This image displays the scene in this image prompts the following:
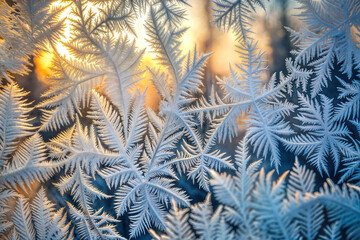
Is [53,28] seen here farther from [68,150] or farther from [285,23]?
[285,23]

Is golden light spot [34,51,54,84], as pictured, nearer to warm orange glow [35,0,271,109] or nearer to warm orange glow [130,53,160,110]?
warm orange glow [35,0,271,109]

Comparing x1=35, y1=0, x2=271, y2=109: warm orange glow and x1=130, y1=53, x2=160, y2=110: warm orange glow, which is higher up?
x1=35, y1=0, x2=271, y2=109: warm orange glow

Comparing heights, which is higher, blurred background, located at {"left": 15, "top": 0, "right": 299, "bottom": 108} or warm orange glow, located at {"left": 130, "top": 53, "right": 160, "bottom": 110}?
blurred background, located at {"left": 15, "top": 0, "right": 299, "bottom": 108}

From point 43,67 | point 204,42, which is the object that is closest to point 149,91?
point 204,42

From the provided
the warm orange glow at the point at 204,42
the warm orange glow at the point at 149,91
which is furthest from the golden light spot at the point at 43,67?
the warm orange glow at the point at 149,91

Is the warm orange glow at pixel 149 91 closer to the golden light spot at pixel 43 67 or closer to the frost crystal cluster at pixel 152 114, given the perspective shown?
the frost crystal cluster at pixel 152 114

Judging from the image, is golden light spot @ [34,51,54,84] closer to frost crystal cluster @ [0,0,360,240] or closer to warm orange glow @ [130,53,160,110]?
frost crystal cluster @ [0,0,360,240]

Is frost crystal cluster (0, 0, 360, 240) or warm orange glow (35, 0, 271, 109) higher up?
warm orange glow (35, 0, 271, 109)

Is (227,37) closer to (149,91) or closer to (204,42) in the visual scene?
(204,42)

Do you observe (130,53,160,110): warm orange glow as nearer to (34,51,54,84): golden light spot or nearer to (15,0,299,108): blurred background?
(15,0,299,108): blurred background

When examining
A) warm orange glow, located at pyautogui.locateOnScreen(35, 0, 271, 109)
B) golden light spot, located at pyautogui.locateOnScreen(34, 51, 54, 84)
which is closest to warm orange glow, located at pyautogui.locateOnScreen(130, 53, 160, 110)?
warm orange glow, located at pyautogui.locateOnScreen(35, 0, 271, 109)
